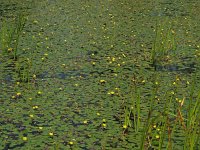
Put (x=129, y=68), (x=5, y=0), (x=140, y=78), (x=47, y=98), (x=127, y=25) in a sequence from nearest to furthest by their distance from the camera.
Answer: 1. (x=47, y=98)
2. (x=140, y=78)
3. (x=129, y=68)
4. (x=127, y=25)
5. (x=5, y=0)

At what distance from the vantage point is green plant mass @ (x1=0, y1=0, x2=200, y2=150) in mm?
5820

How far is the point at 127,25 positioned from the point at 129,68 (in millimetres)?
3999

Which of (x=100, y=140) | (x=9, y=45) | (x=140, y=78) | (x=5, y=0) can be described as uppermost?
(x=5, y=0)

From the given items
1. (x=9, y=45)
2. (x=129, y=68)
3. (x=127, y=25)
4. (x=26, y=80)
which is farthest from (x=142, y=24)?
(x=26, y=80)

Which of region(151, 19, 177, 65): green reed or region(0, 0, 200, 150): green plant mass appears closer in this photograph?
region(0, 0, 200, 150): green plant mass

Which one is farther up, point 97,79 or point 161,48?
point 161,48

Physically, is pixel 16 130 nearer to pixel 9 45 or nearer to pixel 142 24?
pixel 9 45

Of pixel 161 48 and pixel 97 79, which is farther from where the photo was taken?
pixel 161 48

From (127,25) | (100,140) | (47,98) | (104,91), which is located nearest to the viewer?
(100,140)

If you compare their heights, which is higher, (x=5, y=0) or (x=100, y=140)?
(x=5, y=0)

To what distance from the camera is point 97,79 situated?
Result: 831 cm

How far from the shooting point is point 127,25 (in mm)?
12836

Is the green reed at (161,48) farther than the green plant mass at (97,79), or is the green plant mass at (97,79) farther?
the green reed at (161,48)

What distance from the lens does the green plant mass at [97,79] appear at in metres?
5.82
